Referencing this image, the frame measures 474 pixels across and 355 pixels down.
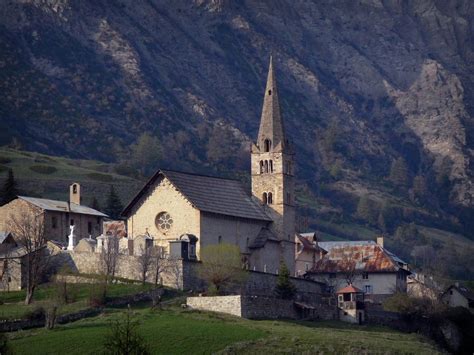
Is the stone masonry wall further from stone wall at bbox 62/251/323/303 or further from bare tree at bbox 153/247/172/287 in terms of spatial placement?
bare tree at bbox 153/247/172/287

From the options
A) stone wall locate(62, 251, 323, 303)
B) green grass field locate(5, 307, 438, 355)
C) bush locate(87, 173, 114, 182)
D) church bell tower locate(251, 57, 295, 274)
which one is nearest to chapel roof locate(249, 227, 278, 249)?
church bell tower locate(251, 57, 295, 274)

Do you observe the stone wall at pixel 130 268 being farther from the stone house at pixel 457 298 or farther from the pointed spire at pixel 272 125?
the stone house at pixel 457 298

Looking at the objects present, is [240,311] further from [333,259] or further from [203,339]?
[333,259]

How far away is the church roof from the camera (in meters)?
117

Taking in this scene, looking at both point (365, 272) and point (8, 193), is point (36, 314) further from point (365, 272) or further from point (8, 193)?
point (8, 193)

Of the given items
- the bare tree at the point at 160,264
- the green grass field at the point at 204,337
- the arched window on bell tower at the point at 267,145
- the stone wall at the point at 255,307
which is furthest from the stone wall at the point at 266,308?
the arched window on bell tower at the point at 267,145

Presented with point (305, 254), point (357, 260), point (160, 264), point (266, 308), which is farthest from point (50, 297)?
point (305, 254)

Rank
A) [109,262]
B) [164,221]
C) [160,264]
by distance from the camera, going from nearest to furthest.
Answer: [160,264] < [109,262] < [164,221]

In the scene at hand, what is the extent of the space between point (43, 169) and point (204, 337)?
10180 centimetres

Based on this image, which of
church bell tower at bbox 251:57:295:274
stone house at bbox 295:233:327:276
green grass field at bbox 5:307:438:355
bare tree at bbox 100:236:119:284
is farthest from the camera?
stone house at bbox 295:233:327:276

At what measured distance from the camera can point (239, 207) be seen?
122m

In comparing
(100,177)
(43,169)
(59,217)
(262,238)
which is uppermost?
(43,169)

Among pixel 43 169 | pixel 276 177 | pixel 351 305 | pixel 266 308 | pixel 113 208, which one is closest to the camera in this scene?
pixel 266 308

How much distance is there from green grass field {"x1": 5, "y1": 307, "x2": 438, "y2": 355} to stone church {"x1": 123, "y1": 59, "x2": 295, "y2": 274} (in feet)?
56.3
